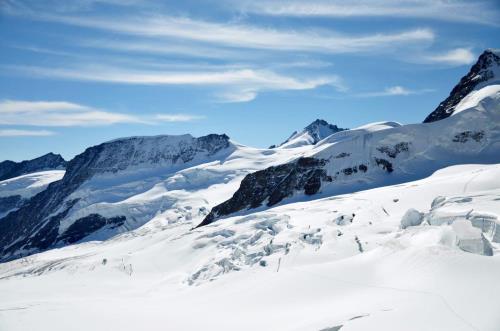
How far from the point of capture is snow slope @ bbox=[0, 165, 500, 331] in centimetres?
1992

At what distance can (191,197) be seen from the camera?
164375 millimetres

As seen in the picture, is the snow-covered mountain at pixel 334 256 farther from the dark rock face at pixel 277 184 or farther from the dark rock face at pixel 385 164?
the dark rock face at pixel 277 184

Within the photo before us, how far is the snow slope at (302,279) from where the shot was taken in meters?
19.9

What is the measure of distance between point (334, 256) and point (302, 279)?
262 inches

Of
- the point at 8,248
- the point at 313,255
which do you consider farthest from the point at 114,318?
the point at 8,248

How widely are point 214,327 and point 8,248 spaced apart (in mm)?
190826

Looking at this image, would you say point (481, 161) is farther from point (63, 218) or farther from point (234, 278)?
point (63, 218)

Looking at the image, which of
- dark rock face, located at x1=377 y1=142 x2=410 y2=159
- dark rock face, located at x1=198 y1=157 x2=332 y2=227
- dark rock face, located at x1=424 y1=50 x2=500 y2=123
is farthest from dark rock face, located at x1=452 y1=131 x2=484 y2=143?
dark rock face, located at x1=198 y1=157 x2=332 y2=227

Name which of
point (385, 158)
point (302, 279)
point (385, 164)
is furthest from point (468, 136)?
point (302, 279)

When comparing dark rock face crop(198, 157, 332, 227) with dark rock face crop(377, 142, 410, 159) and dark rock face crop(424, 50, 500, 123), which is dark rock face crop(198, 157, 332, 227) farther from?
dark rock face crop(424, 50, 500, 123)

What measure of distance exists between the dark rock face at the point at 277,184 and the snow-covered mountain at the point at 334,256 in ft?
1.04

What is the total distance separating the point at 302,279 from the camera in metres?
31.5

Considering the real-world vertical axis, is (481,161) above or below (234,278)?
above

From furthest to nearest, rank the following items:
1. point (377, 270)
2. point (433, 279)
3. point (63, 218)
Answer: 1. point (63, 218)
2. point (377, 270)
3. point (433, 279)
